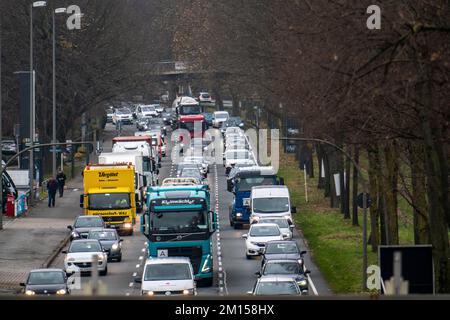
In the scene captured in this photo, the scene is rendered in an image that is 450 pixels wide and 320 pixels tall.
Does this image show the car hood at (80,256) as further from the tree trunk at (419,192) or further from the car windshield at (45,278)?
the tree trunk at (419,192)

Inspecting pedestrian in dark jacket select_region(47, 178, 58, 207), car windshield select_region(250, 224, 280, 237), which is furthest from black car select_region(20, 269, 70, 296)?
pedestrian in dark jacket select_region(47, 178, 58, 207)

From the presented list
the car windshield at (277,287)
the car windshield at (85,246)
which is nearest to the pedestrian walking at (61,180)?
the car windshield at (85,246)

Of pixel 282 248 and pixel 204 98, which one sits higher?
pixel 204 98

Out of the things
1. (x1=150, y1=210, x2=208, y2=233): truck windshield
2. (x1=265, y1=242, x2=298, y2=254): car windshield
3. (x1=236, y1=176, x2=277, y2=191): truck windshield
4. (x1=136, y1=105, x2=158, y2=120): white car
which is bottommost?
(x1=265, y1=242, x2=298, y2=254): car windshield

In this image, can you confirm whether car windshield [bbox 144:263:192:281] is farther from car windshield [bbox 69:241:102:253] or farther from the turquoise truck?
car windshield [bbox 69:241:102:253]

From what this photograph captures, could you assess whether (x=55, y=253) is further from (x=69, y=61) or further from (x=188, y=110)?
(x=188, y=110)

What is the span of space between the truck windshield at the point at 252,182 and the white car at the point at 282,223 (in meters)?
6.77

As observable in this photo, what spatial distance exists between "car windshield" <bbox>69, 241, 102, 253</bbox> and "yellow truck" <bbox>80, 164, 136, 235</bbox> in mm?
11439

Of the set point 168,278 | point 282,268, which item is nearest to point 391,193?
point 282,268

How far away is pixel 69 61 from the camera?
281 feet

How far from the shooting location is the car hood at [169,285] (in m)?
33.4

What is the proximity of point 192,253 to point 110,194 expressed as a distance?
1705cm

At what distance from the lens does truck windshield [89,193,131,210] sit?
182ft
